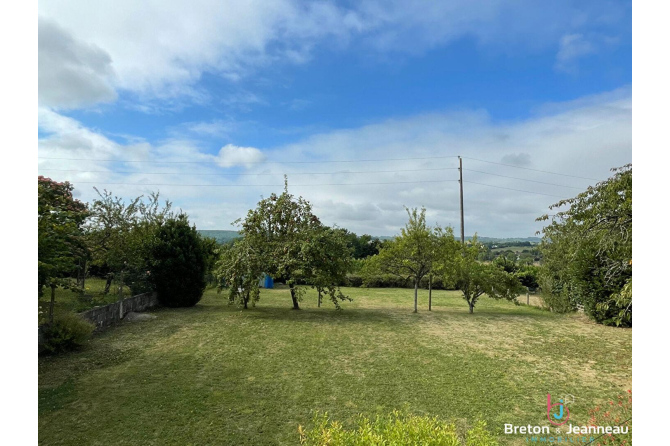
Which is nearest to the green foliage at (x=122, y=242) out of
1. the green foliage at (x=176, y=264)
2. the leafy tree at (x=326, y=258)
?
the green foliage at (x=176, y=264)

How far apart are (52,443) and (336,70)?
6.20 metres

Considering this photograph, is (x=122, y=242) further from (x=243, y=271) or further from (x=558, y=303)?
(x=558, y=303)

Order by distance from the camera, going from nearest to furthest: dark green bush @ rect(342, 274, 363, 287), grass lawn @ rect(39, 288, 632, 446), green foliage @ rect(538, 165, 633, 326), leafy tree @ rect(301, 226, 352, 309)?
grass lawn @ rect(39, 288, 632, 446) < green foliage @ rect(538, 165, 633, 326) < leafy tree @ rect(301, 226, 352, 309) < dark green bush @ rect(342, 274, 363, 287)

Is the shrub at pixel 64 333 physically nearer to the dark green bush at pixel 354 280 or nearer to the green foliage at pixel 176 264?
the green foliage at pixel 176 264

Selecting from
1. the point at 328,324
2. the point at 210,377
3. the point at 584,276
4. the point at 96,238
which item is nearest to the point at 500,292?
the point at 584,276

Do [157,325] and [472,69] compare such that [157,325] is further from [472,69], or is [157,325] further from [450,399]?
[472,69]

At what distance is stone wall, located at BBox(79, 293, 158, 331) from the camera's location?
893 centimetres

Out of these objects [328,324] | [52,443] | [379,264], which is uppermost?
[379,264]

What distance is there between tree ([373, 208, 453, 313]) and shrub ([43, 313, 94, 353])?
30.4ft

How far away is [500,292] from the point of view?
1330cm

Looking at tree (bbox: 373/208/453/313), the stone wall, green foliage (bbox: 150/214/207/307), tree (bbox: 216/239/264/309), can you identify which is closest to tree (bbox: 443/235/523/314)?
tree (bbox: 373/208/453/313)

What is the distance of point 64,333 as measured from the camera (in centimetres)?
721

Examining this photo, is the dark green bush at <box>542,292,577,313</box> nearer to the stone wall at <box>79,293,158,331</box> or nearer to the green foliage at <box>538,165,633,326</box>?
the green foliage at <box>538,165,633,326</box>

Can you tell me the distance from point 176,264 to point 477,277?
11.3 meters
